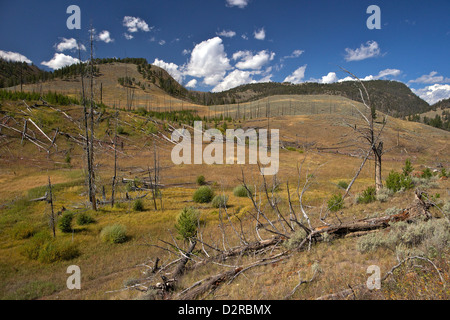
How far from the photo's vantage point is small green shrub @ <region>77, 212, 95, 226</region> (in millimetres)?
14505

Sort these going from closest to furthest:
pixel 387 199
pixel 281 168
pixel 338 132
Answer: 1. pixel 387 199
2. pixel 281 168
3. pixel 338 132

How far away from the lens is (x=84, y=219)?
48.3 ft

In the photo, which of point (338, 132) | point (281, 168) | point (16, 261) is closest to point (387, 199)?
point (16, 261)

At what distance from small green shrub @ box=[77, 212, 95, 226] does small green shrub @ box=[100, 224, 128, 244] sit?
2690 mm

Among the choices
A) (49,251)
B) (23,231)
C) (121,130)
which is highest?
(121,130)

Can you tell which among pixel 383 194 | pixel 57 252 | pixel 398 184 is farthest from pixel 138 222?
pixel 398 184

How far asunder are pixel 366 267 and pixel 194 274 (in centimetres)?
429

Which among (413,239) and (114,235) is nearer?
(413,239)

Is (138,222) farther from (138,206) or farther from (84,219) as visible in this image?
(84,219)

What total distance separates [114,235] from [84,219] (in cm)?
393

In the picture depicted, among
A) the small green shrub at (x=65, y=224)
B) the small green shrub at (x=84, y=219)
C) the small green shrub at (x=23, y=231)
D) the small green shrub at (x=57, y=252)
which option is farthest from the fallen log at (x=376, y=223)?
the small green shrub at (x=23, y=231)

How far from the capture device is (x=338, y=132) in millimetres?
58438
